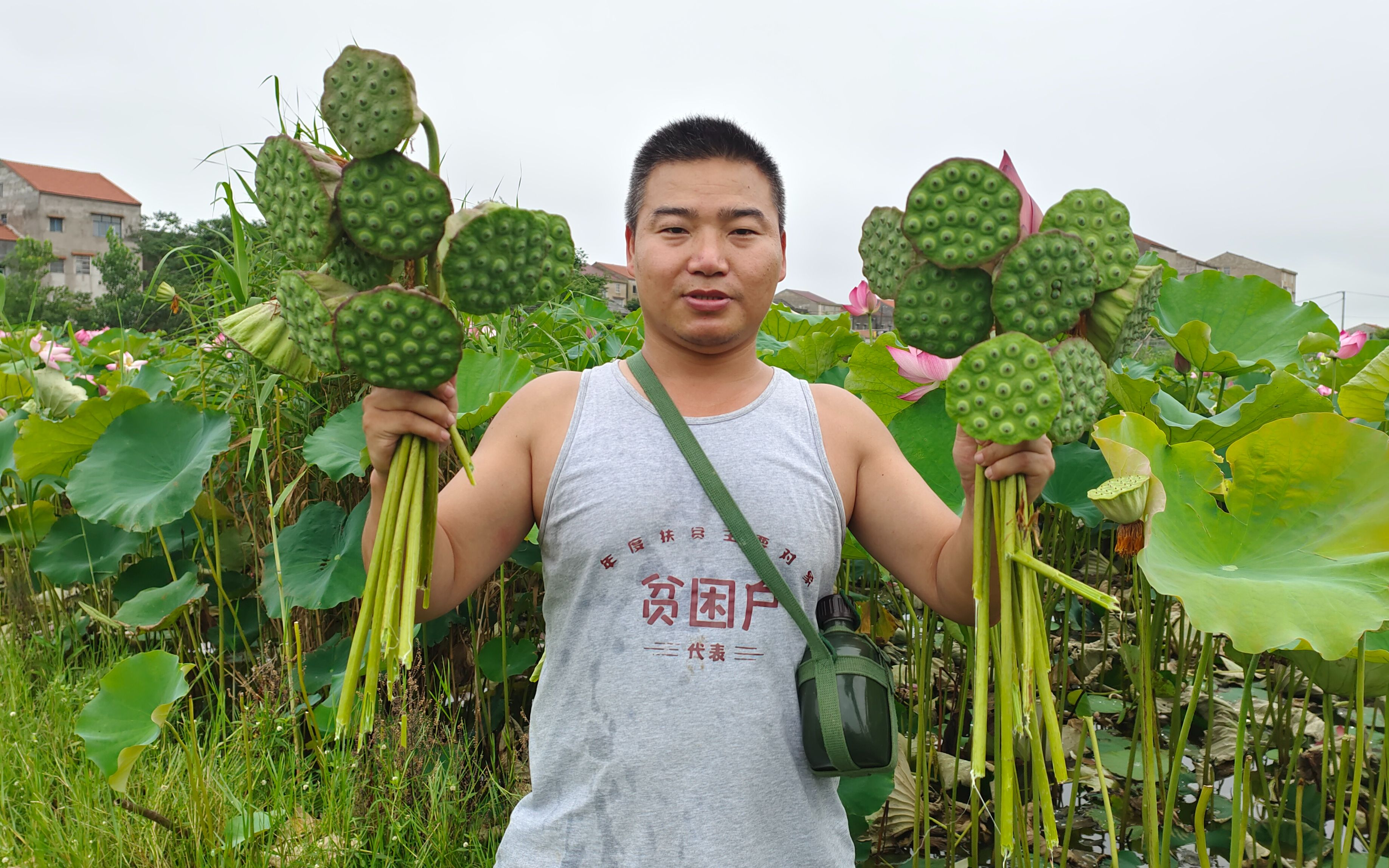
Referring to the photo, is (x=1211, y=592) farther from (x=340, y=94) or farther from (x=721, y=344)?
(x=340, y=94)

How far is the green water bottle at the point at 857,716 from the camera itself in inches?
38.3

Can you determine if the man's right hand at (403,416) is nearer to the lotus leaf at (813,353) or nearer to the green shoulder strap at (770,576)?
the green shoulder strap at (770,576)

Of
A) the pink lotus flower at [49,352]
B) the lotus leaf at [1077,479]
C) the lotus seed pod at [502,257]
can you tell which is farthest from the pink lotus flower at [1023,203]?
the pink lotus flower at [49,352]

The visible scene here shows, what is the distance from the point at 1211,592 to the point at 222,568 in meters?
2.13

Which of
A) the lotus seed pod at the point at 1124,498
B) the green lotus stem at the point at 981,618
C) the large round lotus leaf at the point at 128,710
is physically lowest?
the large round lotus leaf at the point at 128,710

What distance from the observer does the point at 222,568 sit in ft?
6.97

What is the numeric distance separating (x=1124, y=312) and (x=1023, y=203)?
14 centimetres

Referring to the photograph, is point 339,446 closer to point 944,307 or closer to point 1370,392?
point 944,307

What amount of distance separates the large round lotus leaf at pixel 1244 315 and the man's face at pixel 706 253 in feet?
3.13

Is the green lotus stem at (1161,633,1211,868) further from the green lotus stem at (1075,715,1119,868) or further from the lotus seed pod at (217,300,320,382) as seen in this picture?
the lotus seed pod at (217,300,320,382)

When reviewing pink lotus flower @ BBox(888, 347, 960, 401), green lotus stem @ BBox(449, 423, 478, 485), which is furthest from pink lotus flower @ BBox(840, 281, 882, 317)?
green lotus stem @ BBox(449, 423, 478, 485)

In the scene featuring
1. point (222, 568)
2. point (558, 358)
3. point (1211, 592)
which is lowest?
point (222, 568)

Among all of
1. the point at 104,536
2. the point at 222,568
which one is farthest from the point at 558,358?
the point at 104,536

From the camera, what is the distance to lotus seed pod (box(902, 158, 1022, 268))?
0.75 m
